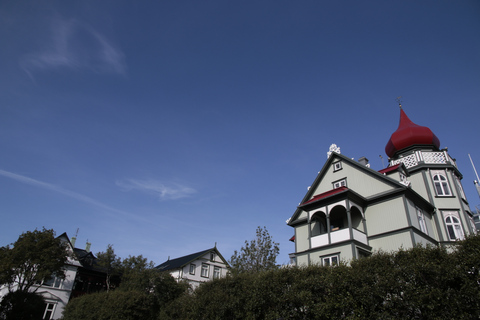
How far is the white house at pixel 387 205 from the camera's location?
21.5 meters

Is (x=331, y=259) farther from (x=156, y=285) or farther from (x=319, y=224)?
(x=156, y=285)

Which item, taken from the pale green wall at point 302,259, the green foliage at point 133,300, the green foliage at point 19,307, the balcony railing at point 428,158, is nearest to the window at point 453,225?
the balcony railing at point 428,158

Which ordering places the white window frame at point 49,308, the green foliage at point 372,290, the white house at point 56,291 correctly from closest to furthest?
the green foliage at point 372,290 < the white window frame at point 49,308 < the white house at point 56,291

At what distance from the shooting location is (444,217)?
79.7ft

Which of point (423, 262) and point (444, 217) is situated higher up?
point (444, 217)

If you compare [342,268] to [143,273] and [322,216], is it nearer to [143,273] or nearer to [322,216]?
[322,216]

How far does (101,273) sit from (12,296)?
22.4 metres

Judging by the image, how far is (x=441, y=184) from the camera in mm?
25422

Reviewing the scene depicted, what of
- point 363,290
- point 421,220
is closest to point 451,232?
point 421,220

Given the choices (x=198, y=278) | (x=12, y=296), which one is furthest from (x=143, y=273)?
(x=198, y=278)

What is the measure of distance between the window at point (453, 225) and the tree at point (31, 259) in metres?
38.5

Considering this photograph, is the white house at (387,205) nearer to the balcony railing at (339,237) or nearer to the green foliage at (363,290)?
the balcony railing at (339,237)

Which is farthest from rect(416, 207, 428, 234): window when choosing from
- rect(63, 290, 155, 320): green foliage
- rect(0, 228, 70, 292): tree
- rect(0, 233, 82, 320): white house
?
rect(0, 233, 82, 320): white house

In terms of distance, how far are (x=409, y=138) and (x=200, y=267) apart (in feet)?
123
